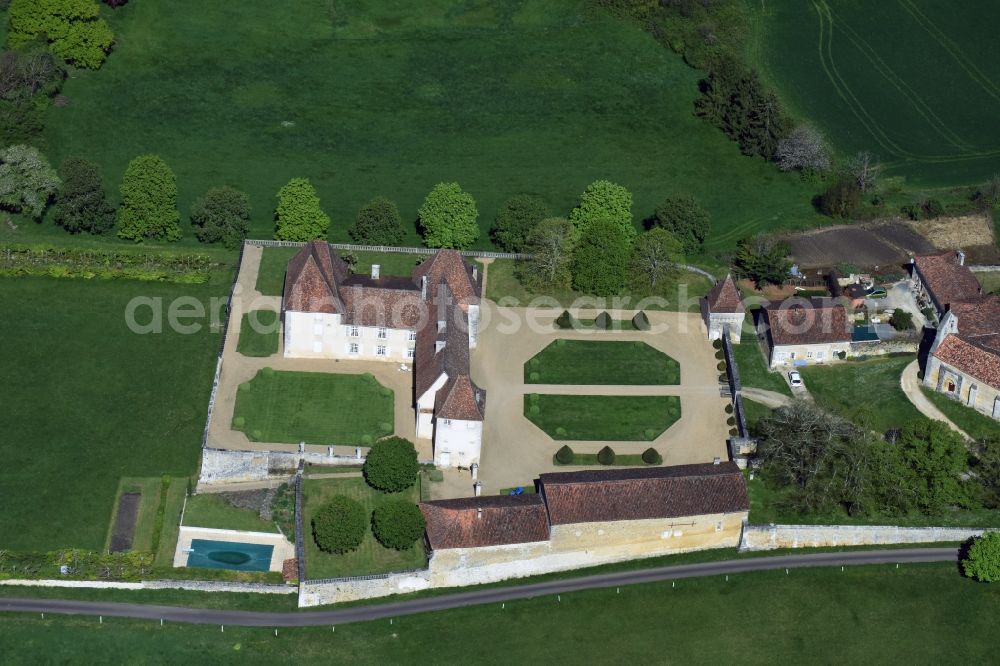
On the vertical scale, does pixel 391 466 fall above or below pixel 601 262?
below

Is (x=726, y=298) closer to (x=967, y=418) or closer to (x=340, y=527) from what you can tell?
(x=967, y=418)

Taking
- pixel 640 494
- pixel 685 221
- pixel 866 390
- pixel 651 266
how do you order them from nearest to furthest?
1. pixel 640 494
2. pixel 866 390
3. pixel 651 266
4. pixel 685 221

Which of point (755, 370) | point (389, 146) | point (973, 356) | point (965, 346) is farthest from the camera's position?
point (389, 146)

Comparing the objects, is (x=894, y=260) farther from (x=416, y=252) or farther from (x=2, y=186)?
(x=2, y=186)

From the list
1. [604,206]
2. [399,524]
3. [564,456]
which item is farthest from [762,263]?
[399,524]

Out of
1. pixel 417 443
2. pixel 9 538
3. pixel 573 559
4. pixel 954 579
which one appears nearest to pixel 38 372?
pixel 9 538
